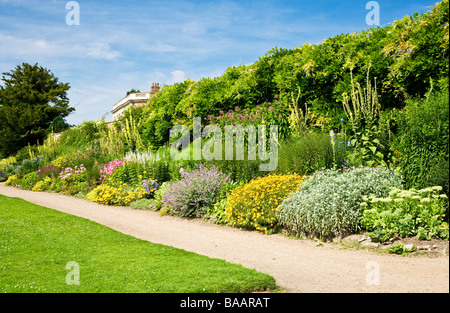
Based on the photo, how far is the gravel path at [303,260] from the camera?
13.5 feet

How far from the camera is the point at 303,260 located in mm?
5195

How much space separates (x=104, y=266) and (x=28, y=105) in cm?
3679

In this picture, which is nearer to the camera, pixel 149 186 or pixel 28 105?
pixel 149 186

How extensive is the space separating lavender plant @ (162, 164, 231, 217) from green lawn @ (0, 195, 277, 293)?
6.29 ft

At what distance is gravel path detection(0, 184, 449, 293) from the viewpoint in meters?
4.11

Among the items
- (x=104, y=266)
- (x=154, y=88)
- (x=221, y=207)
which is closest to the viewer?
(x=104, y=266)

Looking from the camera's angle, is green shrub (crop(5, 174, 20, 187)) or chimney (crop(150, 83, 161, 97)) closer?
green shrub (crop(5, 174, 20, 187))

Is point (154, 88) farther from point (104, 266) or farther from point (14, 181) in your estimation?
point (104, 266)

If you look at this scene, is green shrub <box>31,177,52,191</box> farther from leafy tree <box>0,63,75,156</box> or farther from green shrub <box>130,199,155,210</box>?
leafy tree <box>0,63,75,156</box>

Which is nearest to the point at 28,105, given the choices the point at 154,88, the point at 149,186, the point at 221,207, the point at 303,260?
the point at 154,88

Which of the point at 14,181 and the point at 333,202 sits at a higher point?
the point at 333,202

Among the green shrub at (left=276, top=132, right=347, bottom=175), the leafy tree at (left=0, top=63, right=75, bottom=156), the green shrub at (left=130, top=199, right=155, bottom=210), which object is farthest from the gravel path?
the leafy tree at (left=0, top=63, right=75, bottom=156)

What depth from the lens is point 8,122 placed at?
3428 centimetres

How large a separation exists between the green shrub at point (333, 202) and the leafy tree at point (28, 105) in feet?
110
